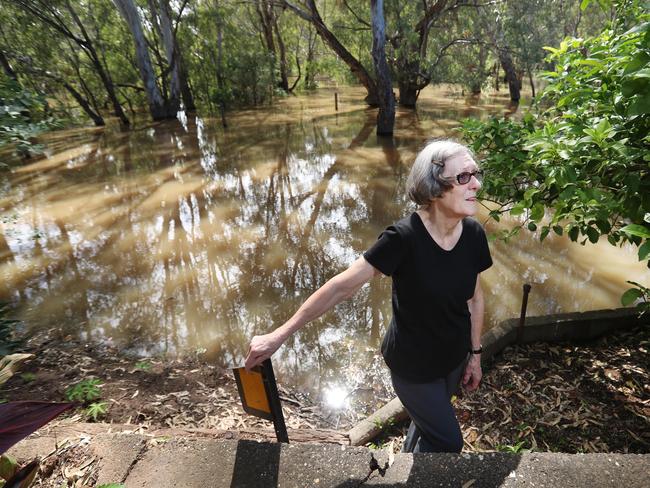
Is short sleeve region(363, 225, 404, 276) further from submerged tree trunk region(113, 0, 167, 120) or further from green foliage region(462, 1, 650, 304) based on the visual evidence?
submerged tree trunk region(113, 0, 167, 120)

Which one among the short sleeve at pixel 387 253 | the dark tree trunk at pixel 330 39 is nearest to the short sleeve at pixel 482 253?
the short sleeve at pixel 387 253

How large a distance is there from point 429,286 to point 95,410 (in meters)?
2.86

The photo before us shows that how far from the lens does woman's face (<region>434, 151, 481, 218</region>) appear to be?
5.72 feet

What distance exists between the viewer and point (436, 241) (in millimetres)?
1825

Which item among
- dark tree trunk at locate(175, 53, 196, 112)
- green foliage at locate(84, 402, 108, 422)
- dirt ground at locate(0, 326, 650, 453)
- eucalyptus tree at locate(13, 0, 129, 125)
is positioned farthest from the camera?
dark tree trunk at locate(175, 53, 196, 112)

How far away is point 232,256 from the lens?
244 inches

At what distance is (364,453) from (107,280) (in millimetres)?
5222

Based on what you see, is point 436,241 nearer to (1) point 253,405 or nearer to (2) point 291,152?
(1) point 253,405

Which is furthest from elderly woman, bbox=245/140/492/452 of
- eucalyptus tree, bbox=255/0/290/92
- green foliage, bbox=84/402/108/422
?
eucalyptus tree, bbox=255/0/290/92

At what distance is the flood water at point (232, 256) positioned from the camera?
14.6 ft

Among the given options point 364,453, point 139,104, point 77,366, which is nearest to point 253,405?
point 364,453

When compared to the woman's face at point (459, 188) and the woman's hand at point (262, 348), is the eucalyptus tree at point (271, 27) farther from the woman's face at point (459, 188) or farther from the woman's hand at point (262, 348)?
the woman's hand at point (262, 348)

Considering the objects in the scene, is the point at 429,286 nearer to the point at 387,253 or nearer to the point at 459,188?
the point at 387,253

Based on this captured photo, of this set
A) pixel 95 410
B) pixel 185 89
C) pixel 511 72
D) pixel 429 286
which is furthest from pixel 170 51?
pixel 429 286
